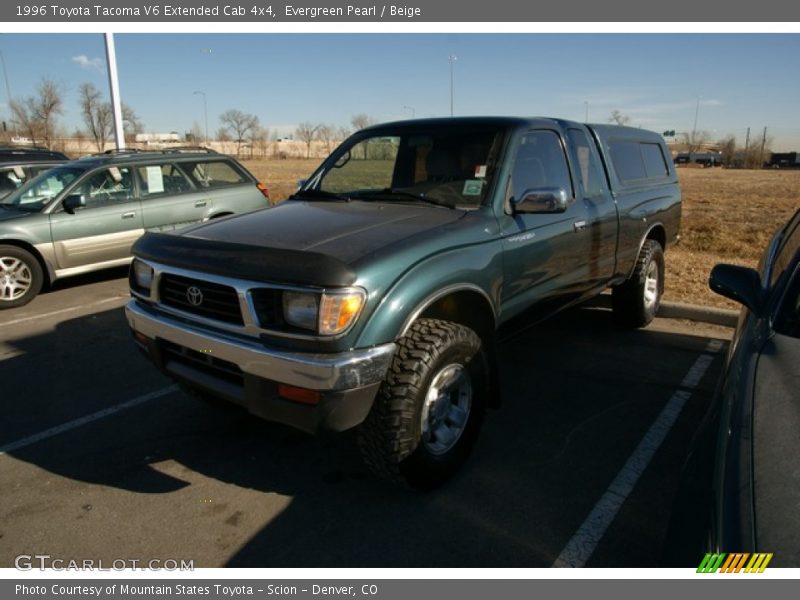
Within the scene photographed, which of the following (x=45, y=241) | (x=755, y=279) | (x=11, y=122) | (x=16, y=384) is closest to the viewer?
(x=755, y=279)

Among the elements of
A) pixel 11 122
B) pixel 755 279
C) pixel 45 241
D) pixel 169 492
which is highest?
pixel 11 122

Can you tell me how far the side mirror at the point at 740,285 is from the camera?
2645mm

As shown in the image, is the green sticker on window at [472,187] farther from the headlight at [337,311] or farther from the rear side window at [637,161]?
the rear side window at [637,161]

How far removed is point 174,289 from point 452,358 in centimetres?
152

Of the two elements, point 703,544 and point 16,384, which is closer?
point 703,544

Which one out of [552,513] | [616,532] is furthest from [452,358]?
[616,532]

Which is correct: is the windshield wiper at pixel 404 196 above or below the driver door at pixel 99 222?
above

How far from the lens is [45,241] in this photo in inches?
285

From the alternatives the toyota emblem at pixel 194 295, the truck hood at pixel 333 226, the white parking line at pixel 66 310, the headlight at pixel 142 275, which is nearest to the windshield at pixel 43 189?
the white parking line at pixel 66 310

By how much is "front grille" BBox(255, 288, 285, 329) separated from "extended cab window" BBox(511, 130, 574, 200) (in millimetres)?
1785

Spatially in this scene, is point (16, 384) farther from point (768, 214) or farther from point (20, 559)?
point (768, 214)

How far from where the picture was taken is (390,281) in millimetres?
2670

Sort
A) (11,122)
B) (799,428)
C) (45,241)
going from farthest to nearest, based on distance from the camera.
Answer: (11,122) < (45,241) < (799,428)

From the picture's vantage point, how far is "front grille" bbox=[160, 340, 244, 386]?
2781mm
